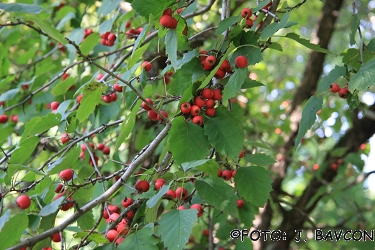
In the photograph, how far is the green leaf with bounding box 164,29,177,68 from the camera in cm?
145

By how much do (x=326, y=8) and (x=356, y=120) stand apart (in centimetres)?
118

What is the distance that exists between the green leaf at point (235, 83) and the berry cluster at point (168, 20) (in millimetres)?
281

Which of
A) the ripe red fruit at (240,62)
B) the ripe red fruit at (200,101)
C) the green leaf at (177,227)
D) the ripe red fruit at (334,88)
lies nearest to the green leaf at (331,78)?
the ripe red fruit at (334,88)

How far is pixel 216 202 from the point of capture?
60.1 inches

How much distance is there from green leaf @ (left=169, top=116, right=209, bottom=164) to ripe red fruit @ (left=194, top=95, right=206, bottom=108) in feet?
0.24

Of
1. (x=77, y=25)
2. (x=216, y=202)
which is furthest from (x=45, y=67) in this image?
(x=216, y=202)

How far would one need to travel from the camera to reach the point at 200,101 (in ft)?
5.11

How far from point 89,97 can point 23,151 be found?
0.41 metres

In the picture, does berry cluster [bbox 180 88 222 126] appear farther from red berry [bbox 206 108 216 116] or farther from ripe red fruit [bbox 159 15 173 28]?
ripe red fruit [bbox 159 15 173 28]

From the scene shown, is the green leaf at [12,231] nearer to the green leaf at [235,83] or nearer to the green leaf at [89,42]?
the green leaf at [235,83]

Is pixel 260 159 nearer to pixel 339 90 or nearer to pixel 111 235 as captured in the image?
pixel 339 90

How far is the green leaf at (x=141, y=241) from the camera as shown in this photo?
1369 mm

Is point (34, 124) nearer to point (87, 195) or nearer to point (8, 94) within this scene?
point (87, 195)

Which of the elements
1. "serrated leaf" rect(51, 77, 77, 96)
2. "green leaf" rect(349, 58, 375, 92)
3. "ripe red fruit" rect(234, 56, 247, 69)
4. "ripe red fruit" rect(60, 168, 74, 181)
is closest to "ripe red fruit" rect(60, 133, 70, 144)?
"serrated leaf" rect(51, 77, 77, 96)
